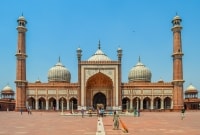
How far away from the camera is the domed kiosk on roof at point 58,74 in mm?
51281

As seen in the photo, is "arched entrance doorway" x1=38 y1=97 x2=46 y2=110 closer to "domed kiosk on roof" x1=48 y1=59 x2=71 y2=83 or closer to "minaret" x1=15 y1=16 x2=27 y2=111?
"minaret" x1=15 y1=16 x2=27 y2=111

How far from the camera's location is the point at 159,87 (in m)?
46.1

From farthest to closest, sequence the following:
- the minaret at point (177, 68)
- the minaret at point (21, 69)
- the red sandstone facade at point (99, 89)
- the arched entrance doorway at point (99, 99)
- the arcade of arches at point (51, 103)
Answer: the arched entrance doorway at point (99, 99)
the arcade of arches at point (51, 103)
the red sandstone facade at point (99, 89)
the minaret at point (177, 68)
the minaret at point (21, 69)

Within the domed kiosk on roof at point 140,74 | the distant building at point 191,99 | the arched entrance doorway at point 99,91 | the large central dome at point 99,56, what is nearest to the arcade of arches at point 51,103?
the arched entrance doorway at point 99,91

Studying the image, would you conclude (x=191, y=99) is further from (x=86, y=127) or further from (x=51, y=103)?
(x=86, y=127)

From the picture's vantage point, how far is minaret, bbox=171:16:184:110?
44406mm

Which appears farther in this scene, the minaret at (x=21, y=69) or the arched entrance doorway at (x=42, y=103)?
the arched entrance doorway at (x=42, y=103)

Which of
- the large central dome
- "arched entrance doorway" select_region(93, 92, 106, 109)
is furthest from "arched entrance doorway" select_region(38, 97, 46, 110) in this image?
the large central dome

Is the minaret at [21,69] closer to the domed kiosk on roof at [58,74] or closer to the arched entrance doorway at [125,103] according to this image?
the domed kiosk on roof at [58,74]

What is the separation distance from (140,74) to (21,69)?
1730 centimetres

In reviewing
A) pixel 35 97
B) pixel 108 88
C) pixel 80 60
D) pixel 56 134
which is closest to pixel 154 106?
pixel 108 88

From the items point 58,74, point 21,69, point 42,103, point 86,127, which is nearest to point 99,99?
point 42,103

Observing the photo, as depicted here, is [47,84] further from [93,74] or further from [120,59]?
[120,59]

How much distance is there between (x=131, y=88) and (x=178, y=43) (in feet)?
27.5
